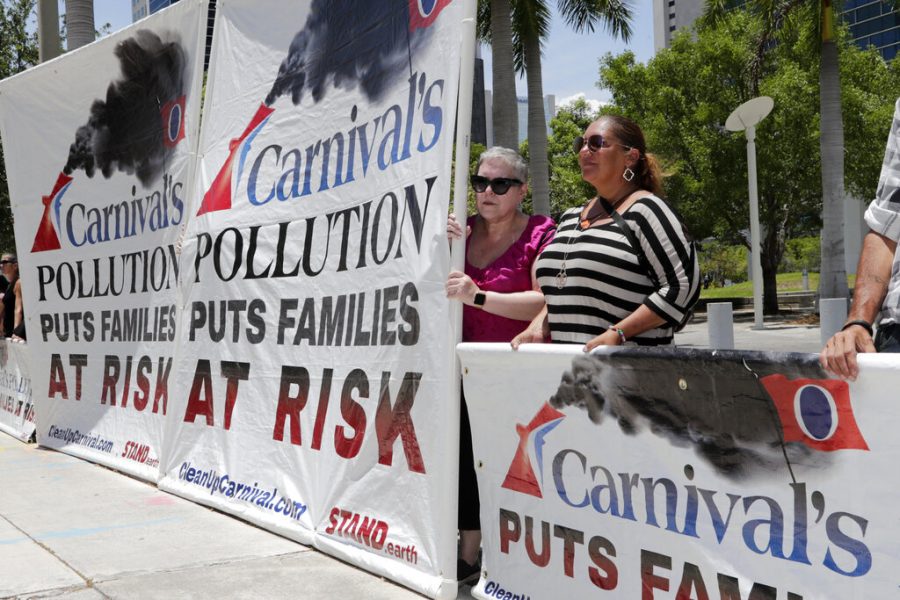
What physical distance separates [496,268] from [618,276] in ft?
3.02

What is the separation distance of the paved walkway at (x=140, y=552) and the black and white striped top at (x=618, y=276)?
56.0 inches

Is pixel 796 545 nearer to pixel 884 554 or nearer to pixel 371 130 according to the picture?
pixel 884 554

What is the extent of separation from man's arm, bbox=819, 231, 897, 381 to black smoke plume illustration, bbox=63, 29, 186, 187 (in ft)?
18.1

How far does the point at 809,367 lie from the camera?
2.70 metres

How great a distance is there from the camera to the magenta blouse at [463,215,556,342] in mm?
4434

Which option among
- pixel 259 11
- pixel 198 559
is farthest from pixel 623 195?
pixel 259 11

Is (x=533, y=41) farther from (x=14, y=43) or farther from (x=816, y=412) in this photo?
(x=816, y=412)

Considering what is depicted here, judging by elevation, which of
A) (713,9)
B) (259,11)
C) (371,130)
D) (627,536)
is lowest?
(627,536)

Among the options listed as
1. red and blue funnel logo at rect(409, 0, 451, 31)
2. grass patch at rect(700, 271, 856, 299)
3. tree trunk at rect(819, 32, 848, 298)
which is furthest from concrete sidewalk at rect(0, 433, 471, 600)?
grass patch at rect(700, 271, 856, 299)

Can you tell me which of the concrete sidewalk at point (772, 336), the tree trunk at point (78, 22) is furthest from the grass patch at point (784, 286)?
the tree trunk at point (78, 22)

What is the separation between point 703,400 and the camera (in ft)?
9.90

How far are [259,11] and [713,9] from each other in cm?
1700

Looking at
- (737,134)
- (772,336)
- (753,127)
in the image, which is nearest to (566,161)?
(737,134)

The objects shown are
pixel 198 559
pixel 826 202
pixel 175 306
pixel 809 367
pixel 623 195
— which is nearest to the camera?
pixel 809 367
